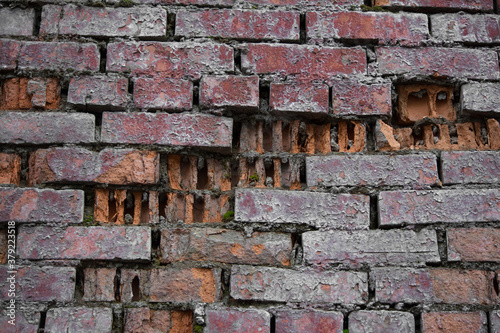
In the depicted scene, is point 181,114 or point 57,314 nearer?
point 57,314

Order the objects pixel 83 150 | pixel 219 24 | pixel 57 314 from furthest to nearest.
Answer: pixel 219 24 → pixel 83 150 → pixel 57 314

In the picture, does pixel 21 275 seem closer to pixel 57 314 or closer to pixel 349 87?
pixel 57 314

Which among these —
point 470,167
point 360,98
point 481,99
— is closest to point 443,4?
point 481,99

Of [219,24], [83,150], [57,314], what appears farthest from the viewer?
[219,24]

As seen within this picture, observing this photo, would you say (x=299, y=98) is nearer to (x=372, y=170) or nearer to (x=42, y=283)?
(x=372, y=170)

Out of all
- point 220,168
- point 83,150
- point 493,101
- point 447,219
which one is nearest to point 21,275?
point 83,150

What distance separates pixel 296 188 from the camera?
4.68ft

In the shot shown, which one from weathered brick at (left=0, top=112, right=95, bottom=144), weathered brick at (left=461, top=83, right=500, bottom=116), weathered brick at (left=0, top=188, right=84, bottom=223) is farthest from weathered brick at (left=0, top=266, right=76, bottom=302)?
weathered brick at (left=461, top=83, right=500, bottom=116)

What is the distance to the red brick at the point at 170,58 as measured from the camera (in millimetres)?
1468

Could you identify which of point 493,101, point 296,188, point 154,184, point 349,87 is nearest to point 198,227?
point 154,184

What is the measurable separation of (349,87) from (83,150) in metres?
0.82

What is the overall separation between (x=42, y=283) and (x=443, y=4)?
1.49 m

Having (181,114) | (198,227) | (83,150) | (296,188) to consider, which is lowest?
(198,227)

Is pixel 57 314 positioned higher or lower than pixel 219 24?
lower
